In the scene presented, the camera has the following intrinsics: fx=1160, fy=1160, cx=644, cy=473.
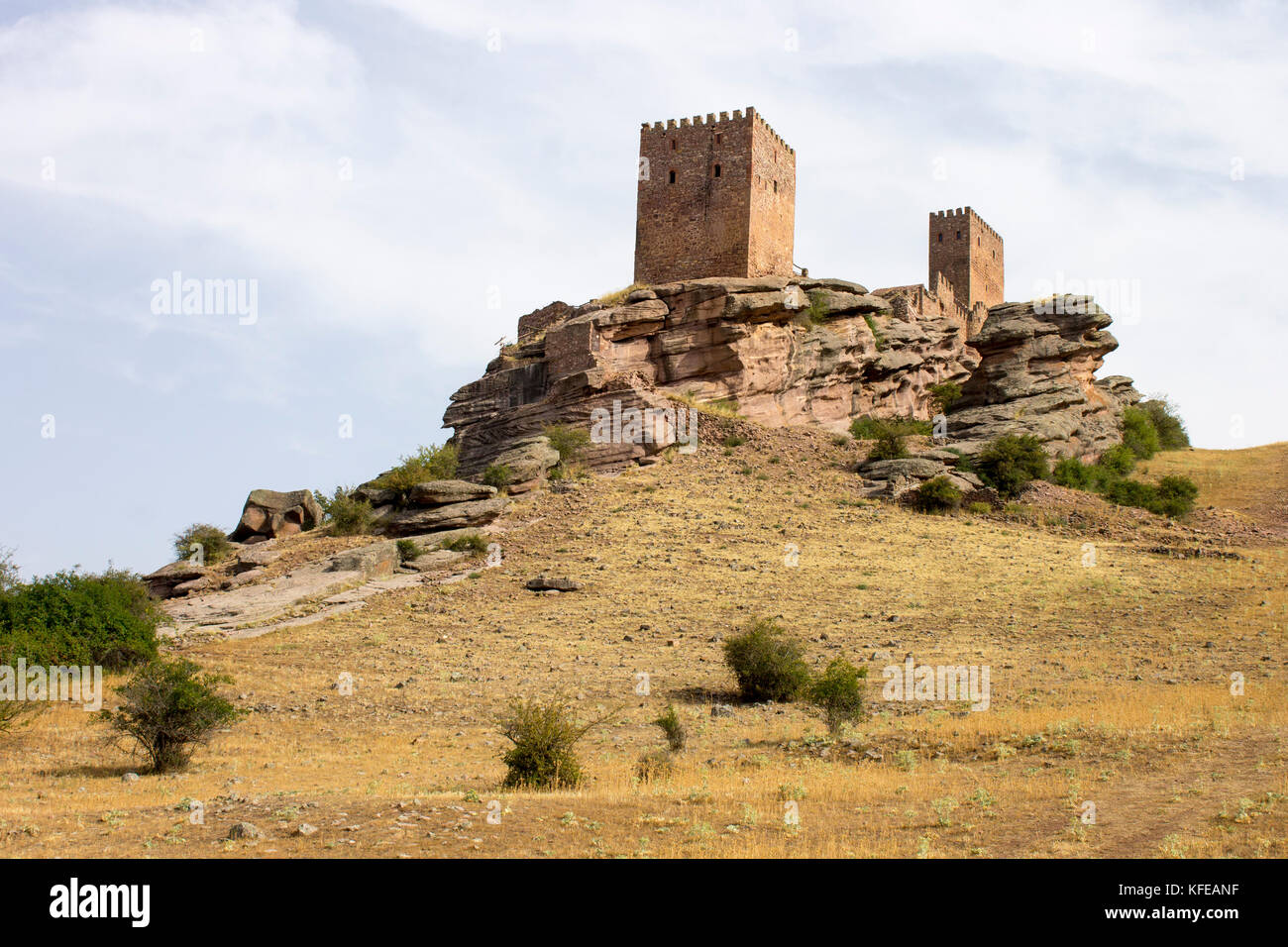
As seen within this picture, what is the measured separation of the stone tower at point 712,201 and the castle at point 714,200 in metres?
0.03

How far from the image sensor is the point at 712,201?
34656 millimetres

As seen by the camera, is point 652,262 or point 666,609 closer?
point 666,609

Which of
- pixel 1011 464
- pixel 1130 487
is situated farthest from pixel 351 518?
pixel 1130 487

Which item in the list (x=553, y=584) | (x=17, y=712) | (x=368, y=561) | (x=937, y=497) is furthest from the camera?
(x=937, y=497)

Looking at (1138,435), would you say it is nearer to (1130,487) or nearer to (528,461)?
(1130,487)

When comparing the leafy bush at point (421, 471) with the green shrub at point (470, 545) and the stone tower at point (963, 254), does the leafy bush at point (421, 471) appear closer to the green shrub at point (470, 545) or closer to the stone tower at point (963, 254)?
the green shrub at point (470, 545)

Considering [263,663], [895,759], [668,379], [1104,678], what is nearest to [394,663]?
[263,663]

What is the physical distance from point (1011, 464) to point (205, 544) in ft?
67.8

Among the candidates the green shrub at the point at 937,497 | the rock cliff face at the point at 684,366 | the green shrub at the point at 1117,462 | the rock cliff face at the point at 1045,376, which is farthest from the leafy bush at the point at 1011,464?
the rock cliff face at the point at 684,366

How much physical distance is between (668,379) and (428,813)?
23945mm

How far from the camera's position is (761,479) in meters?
29.7

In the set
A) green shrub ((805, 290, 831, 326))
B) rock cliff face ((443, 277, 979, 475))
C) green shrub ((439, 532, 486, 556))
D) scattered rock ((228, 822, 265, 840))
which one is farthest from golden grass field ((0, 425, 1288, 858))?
green shrub ((805, 290, 831, 326))
